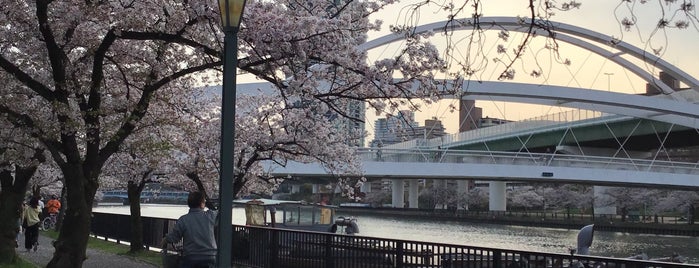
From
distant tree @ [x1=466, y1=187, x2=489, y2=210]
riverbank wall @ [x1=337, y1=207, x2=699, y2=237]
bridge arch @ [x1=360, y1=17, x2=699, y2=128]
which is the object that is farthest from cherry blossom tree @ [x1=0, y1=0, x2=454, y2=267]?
distant tree @ [x1=466, y1=187, x2=489, y2=210]

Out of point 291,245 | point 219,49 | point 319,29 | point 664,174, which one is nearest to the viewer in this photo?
point 319,29

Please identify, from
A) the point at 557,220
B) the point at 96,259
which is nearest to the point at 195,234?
the point at 96,259

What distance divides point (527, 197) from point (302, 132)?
6914 centimetres

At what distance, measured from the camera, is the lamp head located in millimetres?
6766

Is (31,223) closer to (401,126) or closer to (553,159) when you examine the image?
(401,126)

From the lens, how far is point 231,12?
6773mm

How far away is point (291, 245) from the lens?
14.2 m

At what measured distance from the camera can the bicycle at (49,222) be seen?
35156 mm

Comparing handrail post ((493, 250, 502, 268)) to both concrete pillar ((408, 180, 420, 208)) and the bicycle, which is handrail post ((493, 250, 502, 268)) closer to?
the bicycle

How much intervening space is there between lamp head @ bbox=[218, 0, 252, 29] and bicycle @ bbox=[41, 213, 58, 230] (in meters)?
31.0

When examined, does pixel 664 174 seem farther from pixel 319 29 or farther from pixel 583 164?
pixel 319 29

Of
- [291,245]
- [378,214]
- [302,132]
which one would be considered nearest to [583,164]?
[378,214]

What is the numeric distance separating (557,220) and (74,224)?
2329 inches

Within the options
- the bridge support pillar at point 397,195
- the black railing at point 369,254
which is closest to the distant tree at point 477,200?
the bridge support pillar at point 397,195
